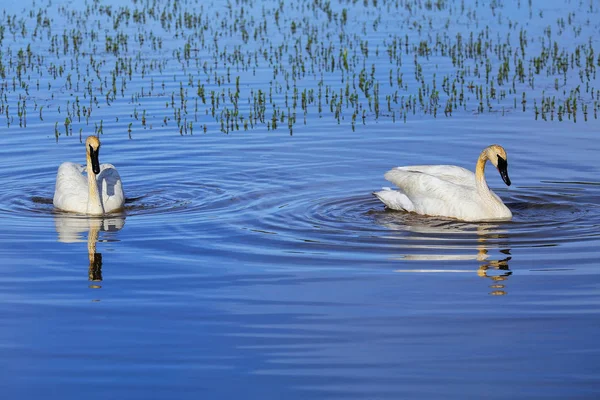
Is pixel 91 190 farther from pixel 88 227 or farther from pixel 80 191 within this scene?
pixel 88 227

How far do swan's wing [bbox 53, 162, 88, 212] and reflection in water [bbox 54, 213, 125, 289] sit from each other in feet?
0.61

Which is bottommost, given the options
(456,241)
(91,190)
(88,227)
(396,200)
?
(456,241)

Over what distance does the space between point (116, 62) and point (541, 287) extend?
18.5 meters

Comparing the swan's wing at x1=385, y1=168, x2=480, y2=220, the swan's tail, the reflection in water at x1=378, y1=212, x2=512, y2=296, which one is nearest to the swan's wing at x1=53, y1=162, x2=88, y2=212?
the swan's tail

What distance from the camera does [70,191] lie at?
1570 cm

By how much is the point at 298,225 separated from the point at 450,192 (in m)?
2.15

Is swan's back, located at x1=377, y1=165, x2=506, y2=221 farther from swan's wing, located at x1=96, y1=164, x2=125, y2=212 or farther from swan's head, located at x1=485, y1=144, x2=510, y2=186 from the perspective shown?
swan's wing, located at x1=96, y1=164, x2=125, y2=212

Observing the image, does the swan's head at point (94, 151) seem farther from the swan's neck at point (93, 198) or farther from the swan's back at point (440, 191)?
the swan's back at point (440, 191)

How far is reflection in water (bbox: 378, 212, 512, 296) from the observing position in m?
11.8

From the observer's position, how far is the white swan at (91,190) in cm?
1536

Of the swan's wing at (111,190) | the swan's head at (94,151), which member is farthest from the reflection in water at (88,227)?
the swan's head at (94,151)

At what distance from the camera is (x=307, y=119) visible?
72.1ft

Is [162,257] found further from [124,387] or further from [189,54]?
[189,54]

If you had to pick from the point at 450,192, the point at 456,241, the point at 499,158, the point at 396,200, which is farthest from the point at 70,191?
the point at 499,158
